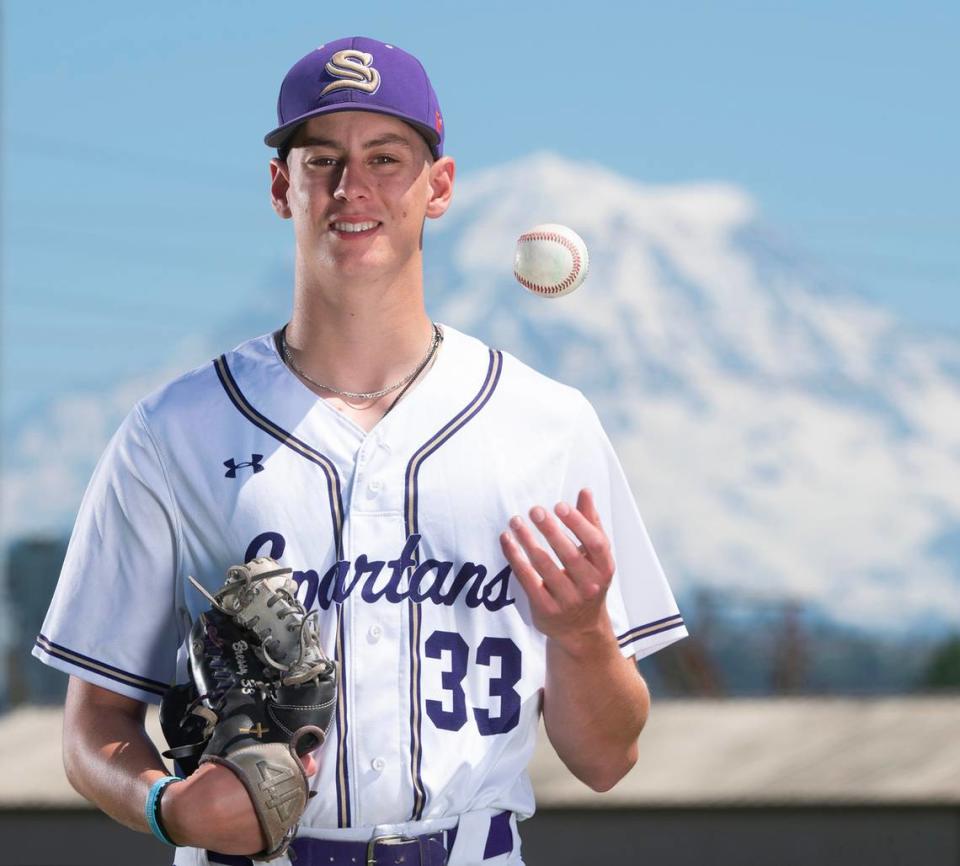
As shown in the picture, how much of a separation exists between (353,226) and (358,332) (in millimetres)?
217

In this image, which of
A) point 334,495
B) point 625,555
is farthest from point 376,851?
point 625,555

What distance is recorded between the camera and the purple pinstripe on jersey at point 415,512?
2.73 meters

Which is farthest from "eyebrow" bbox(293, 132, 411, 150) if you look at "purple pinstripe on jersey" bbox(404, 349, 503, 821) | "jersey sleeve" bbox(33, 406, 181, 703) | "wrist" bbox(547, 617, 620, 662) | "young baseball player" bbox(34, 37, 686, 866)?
"wrist" bbox(547, 617, 620, 662)

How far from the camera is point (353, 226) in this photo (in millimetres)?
2789

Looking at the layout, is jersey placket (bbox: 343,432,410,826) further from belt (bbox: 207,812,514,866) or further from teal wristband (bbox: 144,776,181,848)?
teal wristband (bbox: 144,776,181,848)

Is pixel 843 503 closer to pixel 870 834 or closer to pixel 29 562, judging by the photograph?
pixel 29 562

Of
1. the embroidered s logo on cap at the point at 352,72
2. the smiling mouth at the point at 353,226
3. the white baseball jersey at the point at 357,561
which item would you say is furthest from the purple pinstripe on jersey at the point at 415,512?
the embroidered s logo on cap at the point at 352,72

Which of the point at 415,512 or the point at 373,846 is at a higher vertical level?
the point at 415,512

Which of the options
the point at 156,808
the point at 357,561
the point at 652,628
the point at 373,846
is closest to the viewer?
the point at 156,808

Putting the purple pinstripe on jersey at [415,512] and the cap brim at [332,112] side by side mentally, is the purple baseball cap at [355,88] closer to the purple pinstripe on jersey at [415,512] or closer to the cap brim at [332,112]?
the cap brim at [332,112]

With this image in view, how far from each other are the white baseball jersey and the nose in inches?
15.0

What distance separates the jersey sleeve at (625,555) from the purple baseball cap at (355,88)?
2.03 feet

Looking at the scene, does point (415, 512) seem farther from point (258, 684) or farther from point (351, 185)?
point (351, 185)

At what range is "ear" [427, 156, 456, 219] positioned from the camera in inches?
117
